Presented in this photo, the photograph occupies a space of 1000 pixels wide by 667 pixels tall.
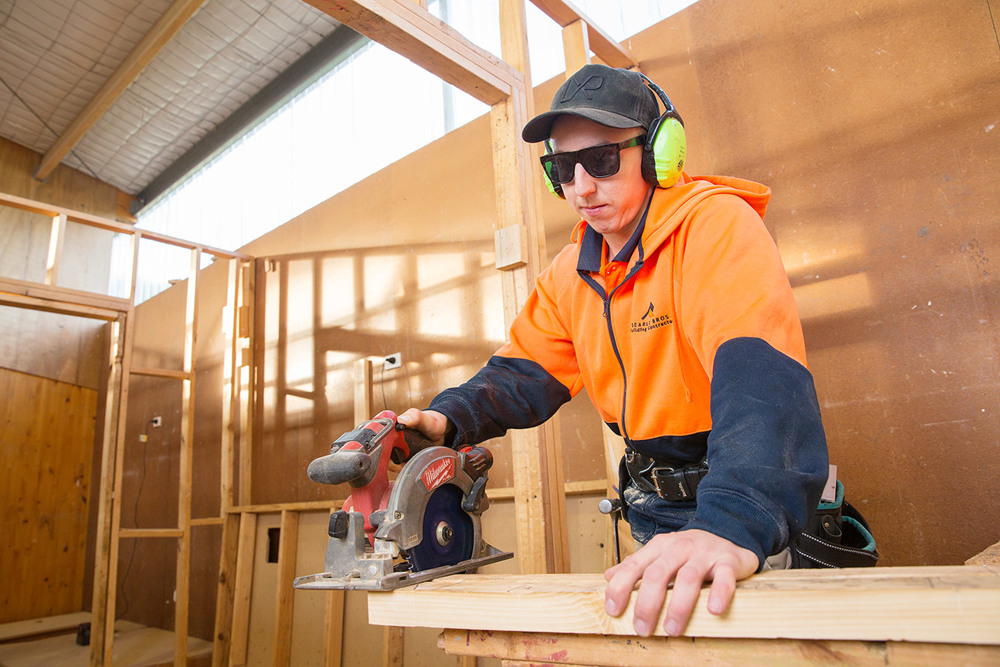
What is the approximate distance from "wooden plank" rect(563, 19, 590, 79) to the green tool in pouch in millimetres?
1862

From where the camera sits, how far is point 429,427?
1.35 metres

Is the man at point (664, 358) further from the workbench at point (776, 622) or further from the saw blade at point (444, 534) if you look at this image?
the saw blade at point (444, 534)

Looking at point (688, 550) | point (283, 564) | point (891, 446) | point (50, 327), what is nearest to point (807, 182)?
point (891, 446)

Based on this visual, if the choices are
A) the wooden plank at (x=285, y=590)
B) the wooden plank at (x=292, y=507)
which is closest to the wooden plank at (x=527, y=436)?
the wooden plank at (x=292, y=507)

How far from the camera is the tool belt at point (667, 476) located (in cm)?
125

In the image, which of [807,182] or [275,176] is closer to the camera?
[807,182]

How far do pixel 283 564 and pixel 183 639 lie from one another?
0.89m

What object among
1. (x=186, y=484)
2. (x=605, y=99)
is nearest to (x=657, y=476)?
(x=605, y=99)

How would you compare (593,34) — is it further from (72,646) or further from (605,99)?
(72,646)

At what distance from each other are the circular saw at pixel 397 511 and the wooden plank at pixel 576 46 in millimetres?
1805

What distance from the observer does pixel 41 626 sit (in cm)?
585

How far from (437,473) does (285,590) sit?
3.67m

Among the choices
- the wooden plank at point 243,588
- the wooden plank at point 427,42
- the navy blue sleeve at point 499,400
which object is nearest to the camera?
the navy blue sleeve at point 499,400

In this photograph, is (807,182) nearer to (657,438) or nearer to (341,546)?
(657,438)
